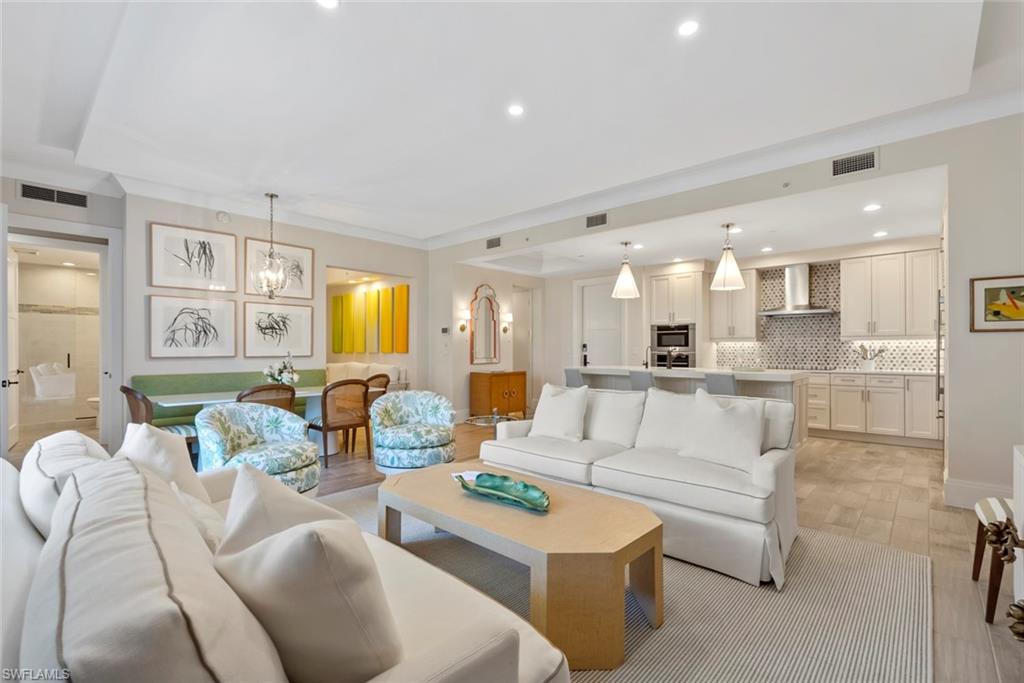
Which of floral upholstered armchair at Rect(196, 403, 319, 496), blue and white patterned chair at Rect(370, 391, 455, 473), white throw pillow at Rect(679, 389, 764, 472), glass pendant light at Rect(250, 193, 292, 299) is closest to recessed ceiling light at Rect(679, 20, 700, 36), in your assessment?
white throw pillow at Rect(679, 389, 764, 472)

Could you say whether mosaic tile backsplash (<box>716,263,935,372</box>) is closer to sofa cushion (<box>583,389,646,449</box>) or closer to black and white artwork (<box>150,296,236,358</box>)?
sofa cushion (<box>583,389,646,449</box>)

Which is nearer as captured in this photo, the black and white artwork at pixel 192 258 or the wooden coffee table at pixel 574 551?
the wooden coffee table at pixel 574 551

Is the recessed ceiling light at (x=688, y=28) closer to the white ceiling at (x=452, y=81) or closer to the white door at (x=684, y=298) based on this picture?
the white ceiling at (x=452, y=81)

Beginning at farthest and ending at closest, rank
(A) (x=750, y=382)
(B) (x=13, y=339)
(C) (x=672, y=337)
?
(C) (x=672, y=337), (B) (x=13, y=339), (A) (x=750, y=382)

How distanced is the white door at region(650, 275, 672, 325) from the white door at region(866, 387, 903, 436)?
2826mm

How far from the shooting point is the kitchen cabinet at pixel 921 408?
18.0 feet

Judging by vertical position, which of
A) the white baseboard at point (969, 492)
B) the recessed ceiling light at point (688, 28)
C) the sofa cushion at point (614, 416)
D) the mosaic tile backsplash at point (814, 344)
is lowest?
the white baseboard at point (969, 492)

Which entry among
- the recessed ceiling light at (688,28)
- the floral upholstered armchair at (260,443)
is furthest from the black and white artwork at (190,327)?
the recessed ceiling light at (688,28)

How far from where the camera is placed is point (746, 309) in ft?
23.4

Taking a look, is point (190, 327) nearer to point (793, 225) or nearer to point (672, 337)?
point (672, 337)

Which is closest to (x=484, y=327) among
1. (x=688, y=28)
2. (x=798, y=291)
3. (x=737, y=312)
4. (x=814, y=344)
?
(x=737, y=312)

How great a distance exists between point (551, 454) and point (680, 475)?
950 mm

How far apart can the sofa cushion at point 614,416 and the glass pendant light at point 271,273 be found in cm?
372

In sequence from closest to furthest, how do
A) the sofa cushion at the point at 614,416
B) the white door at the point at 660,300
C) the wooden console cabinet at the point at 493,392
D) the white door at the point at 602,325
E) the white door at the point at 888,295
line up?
the sofa cushion at the point at 614,416, the white door at the point at 888,295, the wooden console cabinet at the point at 493,392, the white door at the point at 660,300, the white door at the point at 602,325
